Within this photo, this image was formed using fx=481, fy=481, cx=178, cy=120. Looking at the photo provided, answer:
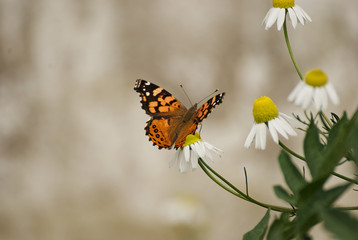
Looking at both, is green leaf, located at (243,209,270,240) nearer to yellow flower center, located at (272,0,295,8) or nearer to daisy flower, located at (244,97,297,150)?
daisy flower, located at (244,97,297,150)

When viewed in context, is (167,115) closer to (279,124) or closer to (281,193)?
(279,124)

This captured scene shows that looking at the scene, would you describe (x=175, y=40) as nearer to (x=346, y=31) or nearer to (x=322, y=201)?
(x=346, y=31)

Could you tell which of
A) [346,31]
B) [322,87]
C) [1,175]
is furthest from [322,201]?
[1,175]

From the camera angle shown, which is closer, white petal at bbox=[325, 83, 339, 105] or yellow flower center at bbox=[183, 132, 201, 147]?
white petal at bbox=[325, 83, 339, 105]

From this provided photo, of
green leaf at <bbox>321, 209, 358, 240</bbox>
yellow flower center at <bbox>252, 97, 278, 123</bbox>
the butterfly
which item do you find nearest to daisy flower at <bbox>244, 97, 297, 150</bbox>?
yellow flower center at <bbox>252, 97, 278, 123</bbox>

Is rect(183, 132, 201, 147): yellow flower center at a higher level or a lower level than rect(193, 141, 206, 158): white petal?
higher

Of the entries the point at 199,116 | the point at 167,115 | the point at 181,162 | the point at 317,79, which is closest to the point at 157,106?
the point at 167,115
